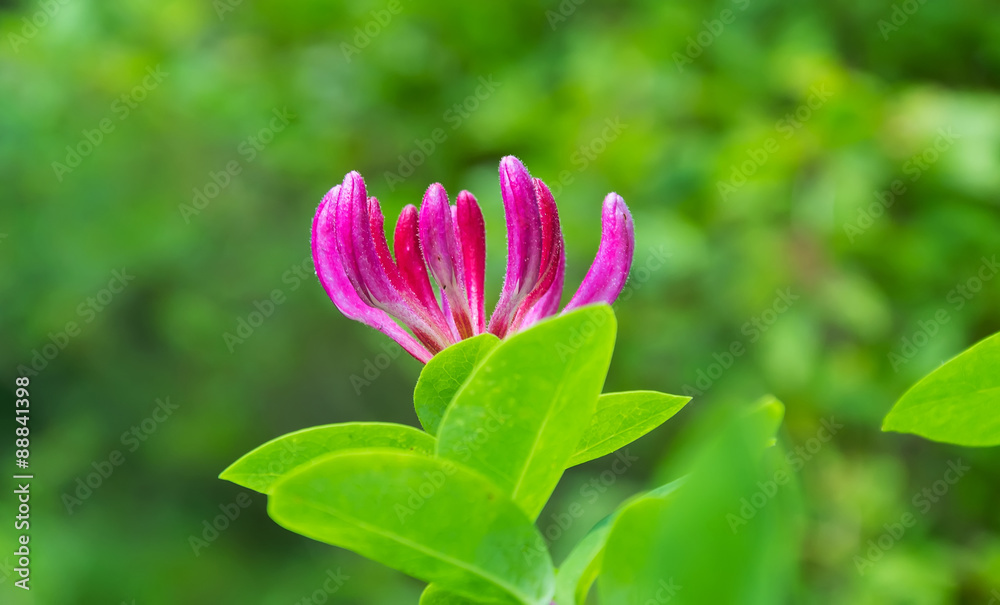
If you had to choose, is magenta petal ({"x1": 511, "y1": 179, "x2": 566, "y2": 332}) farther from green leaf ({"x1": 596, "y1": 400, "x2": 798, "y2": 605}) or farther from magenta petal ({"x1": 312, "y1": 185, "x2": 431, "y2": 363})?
green leaf ({"x1": 596, "y1": 400, "x2": 798, "y2": 605})

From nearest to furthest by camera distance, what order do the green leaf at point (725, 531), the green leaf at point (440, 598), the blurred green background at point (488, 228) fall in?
the green leaf at point (725, 531)
the green leaf at point (440, 598)
the blurred green background at point (488, 228)

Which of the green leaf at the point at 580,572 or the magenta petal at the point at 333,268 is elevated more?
the magenta petal at the point at 333,268

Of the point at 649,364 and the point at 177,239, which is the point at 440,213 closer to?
the point at 649,364

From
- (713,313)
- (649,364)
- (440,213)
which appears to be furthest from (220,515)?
(440,213)

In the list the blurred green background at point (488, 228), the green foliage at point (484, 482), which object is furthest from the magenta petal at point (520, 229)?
the blurred green background at point (488, 228)

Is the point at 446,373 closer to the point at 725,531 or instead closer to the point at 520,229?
the point at 520,229

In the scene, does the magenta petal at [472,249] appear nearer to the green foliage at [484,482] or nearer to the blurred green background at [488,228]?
the green foliage at [484,482]
